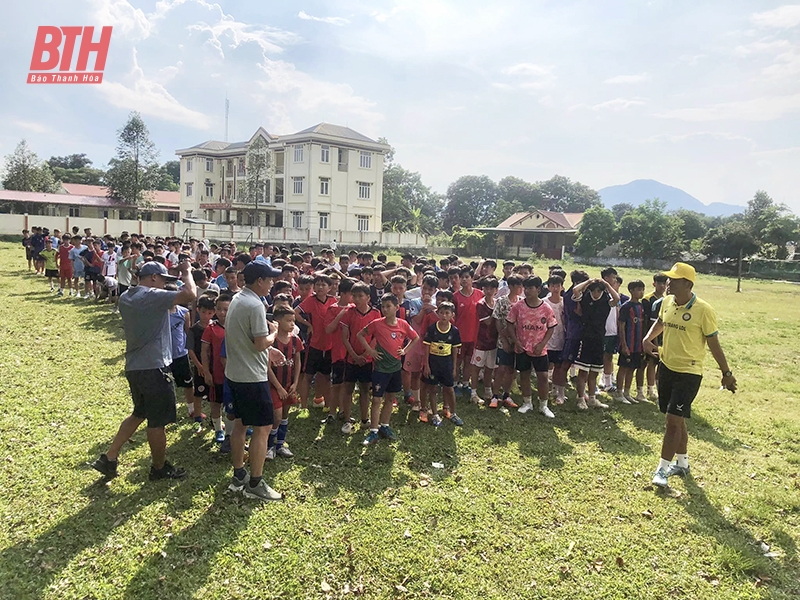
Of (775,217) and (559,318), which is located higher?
(775,217)

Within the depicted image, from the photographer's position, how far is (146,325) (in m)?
4.46

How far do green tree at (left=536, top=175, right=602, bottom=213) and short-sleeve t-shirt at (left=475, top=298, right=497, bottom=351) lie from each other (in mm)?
85431

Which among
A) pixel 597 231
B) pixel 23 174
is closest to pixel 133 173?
pixel 23 174

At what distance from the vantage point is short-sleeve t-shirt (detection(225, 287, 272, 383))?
165 inches

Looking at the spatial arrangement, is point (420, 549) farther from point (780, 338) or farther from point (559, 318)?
point (780, 338)

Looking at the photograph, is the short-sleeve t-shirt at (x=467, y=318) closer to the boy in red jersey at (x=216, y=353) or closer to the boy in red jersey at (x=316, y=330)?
the boy in red jersey at (x=316, y=330)

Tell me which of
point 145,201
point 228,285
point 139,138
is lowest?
point 228,285

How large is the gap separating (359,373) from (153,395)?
2.37m

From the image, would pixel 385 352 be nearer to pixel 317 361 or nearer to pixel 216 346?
pixel 317 361

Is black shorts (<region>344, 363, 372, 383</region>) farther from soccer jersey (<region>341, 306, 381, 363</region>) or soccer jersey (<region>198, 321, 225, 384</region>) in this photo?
soccer jersey (<region>198, 321, 225, 384</region>)

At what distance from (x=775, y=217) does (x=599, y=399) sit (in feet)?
174

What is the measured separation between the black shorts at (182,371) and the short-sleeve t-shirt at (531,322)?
4252 mm

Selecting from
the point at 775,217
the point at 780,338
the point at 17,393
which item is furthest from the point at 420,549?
the point at 775,217

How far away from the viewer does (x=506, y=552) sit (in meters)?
4.12
